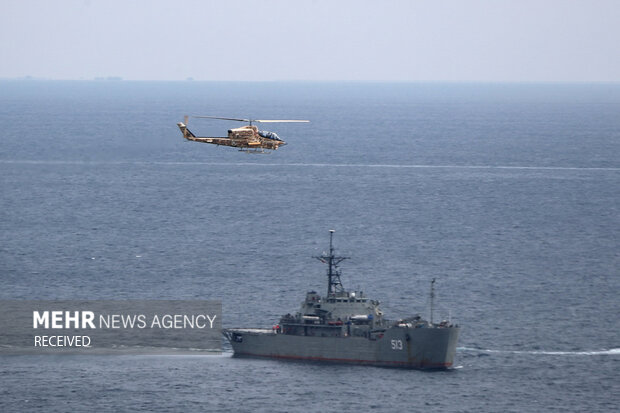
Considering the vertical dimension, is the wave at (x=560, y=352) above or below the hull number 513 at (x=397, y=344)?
below

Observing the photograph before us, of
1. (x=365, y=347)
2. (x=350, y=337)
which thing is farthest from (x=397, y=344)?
(x=350, y=337)

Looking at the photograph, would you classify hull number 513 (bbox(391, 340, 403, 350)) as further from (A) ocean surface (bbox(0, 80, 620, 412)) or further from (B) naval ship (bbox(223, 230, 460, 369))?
(A) ocean surface (bbox(0, 80, 620, 412))

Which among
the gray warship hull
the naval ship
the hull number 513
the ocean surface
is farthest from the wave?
the hull number 513

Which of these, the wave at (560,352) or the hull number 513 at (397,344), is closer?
the hull number 513 at (397,344)

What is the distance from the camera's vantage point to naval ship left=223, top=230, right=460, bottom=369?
95938 mm

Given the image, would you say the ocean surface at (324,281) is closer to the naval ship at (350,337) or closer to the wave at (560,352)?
the wave at (560,352)

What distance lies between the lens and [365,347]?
318ft

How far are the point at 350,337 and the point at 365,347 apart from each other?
63.5 inches

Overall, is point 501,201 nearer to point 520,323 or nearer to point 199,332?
point 520,323

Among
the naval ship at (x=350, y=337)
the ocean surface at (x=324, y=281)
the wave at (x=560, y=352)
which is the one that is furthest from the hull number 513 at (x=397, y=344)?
the wave at (x=560, y=352)

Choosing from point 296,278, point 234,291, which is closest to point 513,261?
point 296,278

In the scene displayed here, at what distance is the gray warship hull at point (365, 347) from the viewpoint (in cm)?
9575

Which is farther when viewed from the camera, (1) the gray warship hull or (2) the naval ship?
(2) the naval ship

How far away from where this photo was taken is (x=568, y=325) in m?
109
